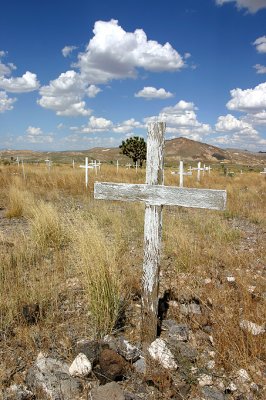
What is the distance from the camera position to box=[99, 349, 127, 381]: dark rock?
9.46 feet

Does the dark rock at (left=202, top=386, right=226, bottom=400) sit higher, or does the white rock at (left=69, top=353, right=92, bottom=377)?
the white rock at (left=69, top=353, right=92, bottom=377)

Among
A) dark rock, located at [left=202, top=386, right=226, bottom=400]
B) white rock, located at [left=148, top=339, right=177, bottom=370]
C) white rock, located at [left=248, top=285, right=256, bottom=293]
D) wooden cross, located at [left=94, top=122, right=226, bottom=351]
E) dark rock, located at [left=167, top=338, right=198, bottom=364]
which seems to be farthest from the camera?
white rock, located at [left=248, top=285, right=256, bottom=293]

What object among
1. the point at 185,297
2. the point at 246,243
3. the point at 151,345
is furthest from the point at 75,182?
the point at 151,345

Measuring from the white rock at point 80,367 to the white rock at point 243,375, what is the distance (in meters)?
1.28

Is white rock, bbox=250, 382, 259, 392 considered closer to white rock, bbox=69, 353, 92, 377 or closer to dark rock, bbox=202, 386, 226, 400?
dark rock, bbox=202, 386, 226, 400

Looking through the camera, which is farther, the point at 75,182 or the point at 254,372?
the point at 75,182

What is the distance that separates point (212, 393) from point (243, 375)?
35 centimetres

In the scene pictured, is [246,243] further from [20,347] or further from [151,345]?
[20,347]

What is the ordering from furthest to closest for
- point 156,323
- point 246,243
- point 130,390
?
point 246,243 < point 156,323 < point 130,390

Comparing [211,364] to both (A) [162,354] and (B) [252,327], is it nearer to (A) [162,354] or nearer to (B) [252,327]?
(A) [162,354]

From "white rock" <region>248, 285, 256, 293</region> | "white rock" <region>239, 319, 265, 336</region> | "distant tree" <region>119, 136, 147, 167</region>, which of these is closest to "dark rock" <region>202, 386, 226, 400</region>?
"white rock" <region>239, 319, 265, 336</region>

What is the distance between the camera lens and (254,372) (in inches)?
117

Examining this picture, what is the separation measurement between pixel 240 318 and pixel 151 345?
1123 mm

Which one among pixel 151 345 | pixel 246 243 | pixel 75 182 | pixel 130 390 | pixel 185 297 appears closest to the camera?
pixel 130 390
